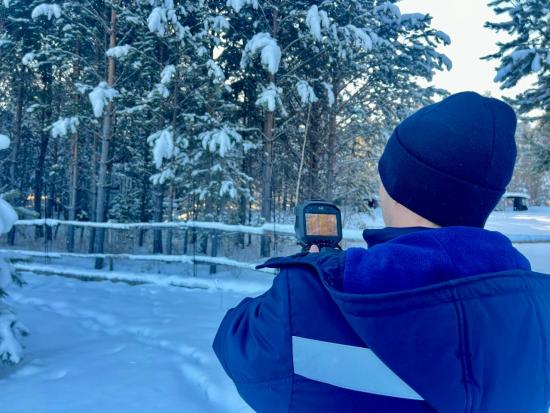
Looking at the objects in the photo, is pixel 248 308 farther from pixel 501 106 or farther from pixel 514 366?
pixel 501 106

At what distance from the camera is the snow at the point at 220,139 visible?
11852 millimetres

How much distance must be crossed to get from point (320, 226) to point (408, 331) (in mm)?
644

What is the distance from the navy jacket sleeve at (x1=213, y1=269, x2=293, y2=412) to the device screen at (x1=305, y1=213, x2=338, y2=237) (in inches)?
16.6

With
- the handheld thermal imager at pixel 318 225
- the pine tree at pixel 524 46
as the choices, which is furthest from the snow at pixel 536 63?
the handheld thermal imager at pixel 318 225

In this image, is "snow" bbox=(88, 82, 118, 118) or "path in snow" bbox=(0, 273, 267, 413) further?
"snow" bbox=(88, 82, 118, 118)

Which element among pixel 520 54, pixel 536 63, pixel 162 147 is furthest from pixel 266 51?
pixel 536 63

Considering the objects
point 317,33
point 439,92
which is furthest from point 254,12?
point 439,92

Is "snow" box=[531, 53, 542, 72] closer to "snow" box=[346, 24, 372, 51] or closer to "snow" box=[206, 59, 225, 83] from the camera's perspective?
"snow" box=[346, 24, 372, 51]

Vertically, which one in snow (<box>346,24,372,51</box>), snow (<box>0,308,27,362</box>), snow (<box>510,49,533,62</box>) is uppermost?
snow (<box>346,24,372,51</box>)

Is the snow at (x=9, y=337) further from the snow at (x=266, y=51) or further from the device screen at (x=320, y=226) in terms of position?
the snow at (x=266, y=51)

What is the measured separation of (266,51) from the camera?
11.3 m

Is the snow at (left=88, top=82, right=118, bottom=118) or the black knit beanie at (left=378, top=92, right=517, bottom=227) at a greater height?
the snow at (left=88, top=82, right=118, bottom=118)

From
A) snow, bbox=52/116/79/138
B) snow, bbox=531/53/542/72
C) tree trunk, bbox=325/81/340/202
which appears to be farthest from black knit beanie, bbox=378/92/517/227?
tree trunk, bbox=325/81/340/202

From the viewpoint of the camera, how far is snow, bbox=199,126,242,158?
11852 millimetres
